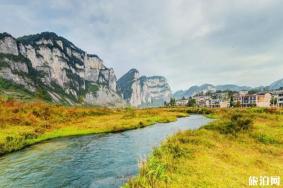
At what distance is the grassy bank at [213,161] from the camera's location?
15.7 metres

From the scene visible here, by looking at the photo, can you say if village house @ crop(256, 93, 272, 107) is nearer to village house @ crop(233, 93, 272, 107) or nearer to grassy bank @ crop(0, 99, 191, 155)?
village house @ crop(233, 93, 272, 107)

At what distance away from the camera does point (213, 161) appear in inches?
774

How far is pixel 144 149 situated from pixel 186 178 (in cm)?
1724

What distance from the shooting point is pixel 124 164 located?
26062 millimetres

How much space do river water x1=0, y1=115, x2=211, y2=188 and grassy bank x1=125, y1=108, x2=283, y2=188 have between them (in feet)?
8.50

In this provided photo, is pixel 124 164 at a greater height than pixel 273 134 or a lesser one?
lesser

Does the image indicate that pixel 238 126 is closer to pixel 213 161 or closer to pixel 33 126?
pixel 213 161

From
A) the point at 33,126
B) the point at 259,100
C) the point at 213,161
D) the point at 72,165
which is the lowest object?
the point at 72,165

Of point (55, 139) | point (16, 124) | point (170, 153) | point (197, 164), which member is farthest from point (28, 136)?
point (197, 164)

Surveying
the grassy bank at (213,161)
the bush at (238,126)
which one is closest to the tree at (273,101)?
the bush at (238,126)

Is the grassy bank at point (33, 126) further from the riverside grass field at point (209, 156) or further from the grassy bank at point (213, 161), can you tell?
the grassy bank at point (213, 161)

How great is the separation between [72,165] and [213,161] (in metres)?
14.6

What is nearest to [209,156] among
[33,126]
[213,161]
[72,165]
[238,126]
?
[213,161]

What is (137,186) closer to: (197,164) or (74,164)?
(197,164)
